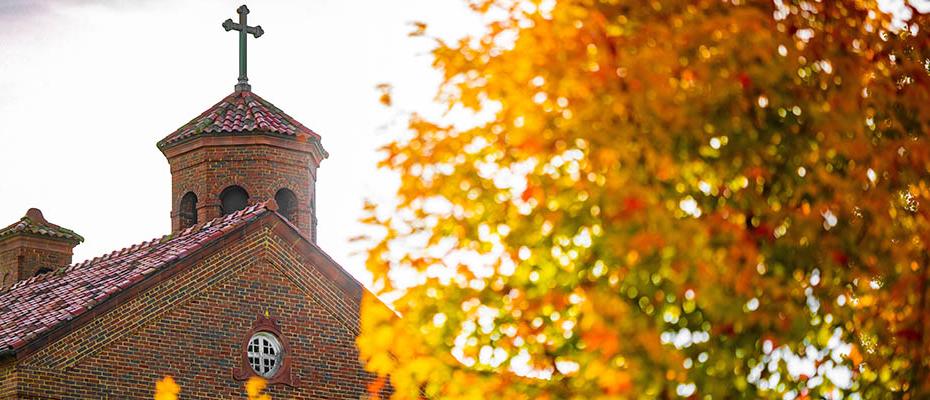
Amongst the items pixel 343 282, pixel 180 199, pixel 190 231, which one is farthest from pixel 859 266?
pixel 180 199

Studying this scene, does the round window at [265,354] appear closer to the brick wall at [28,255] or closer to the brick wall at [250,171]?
the brick wall at [250,171]

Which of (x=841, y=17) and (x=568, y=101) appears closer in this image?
(x=568, y=101)

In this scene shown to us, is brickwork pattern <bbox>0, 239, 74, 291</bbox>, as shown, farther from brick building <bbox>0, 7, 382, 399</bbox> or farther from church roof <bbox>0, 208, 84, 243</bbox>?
brick building <bbox>0, 7, 382, 399</bbox>

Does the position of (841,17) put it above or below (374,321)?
above

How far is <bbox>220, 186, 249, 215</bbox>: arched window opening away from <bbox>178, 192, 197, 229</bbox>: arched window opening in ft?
2.08

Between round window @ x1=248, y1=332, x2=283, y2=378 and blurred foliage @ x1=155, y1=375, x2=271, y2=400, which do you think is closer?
blurred foliage @ x1=155, y1=375, x2=271, y2=400

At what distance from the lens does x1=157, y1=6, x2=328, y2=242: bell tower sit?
88.7ft

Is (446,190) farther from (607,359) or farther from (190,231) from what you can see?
(190,231)

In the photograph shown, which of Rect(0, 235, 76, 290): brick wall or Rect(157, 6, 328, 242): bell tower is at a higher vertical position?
Rect(157, 6, 328, 242): bell tower

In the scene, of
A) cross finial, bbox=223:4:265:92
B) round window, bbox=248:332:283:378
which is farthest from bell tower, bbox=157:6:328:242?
round window, bbox=248:332:283:378

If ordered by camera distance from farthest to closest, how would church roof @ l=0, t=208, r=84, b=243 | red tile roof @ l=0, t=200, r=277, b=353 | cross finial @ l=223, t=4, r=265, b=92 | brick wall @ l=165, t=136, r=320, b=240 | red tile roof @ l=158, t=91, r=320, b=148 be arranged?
church roof @ l=0, t=208, r=84, b=243, cross finial @ l=223, t=4, r=265, b=92, red tile roof @ l=158, t=91, r=320, b=148, brick wall @ l=165, t=136, r=320, b=240, red tile roof @ l=0, t=200, r=277, b=353

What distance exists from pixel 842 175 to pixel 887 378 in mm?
1261

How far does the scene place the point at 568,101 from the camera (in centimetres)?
838

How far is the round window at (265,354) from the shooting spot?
2328cm
